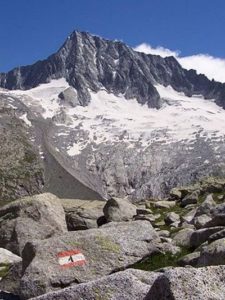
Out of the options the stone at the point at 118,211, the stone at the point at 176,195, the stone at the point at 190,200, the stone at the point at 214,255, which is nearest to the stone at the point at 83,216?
the stone at the point at 118,211

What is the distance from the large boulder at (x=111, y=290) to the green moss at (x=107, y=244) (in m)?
8.14

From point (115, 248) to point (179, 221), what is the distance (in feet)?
71.5

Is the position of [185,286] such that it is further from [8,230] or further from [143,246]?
[8,230]

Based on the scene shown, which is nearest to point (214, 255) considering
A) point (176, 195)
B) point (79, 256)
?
point (79, 256)

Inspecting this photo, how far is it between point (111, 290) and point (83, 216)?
3655 centimetres

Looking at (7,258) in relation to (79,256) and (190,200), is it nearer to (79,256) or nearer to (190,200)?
(79,256)

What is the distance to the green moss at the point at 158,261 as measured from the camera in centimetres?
2202

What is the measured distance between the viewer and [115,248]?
849 inches

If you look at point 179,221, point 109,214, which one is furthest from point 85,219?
point 179,221

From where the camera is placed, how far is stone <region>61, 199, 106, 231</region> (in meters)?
47.8

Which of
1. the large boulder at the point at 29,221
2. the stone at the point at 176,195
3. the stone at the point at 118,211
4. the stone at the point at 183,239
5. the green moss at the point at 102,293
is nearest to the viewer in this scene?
the green moss at the point at 102,293

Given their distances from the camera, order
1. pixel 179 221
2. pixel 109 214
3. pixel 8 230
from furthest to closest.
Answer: pixel 109 214 < pixel 179 221 < pixel 8 230

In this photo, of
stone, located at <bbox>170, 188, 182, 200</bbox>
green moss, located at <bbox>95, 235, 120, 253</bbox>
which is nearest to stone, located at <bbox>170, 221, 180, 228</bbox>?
green moss, located at <bbox>95, 235, 120, 253</bbox>

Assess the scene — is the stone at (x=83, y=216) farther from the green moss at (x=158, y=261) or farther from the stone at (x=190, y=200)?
the green moss at (x=158, y=261)
